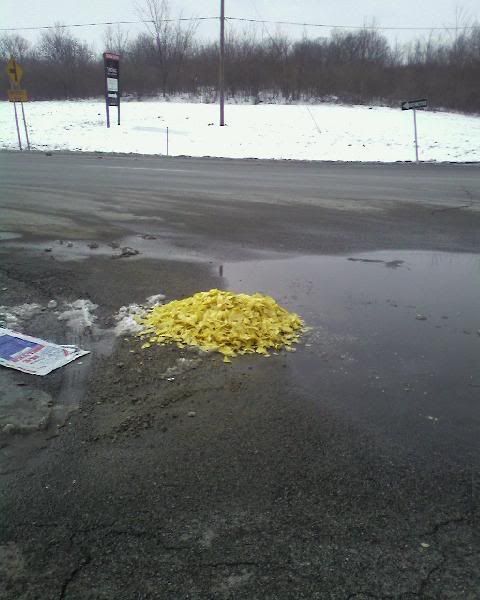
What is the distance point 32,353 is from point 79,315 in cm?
92

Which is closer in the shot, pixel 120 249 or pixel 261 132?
pixel 120 249

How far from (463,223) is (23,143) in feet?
85.4

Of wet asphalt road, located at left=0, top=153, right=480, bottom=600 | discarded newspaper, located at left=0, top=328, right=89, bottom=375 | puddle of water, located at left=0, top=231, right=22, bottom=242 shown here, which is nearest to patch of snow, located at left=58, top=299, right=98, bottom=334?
wet asphalt road, located at left=0, top=153, right=480, bottom=600

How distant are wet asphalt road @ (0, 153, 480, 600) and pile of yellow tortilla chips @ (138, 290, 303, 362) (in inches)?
8.2

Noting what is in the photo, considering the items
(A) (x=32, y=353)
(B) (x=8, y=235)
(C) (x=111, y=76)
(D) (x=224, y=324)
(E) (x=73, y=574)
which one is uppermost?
(C) (x=111, y=76)

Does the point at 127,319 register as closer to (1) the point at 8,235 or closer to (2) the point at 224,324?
(2) the point at 224,324

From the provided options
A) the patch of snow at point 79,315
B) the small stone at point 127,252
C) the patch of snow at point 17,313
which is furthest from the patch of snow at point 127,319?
the small stone at point 127,252

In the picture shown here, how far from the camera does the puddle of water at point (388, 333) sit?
3.62 meters

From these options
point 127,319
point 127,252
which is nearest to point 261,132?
point 127,252

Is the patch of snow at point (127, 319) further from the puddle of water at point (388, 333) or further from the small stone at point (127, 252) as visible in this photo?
the small stone at point (127, 252)

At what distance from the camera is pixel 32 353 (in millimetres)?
4234

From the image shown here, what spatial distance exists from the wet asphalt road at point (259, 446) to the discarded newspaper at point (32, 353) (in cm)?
11

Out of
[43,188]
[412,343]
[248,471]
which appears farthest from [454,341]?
[43,188]

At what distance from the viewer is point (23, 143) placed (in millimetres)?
28438
